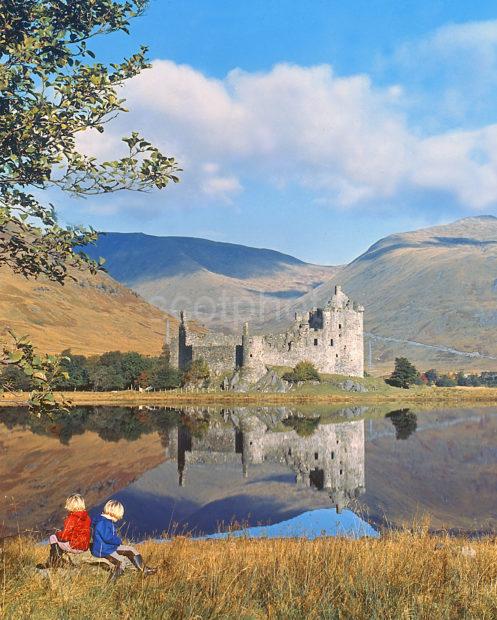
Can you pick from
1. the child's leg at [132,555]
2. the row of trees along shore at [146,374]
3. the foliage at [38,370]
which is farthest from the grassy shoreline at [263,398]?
the foliage at [38,370]

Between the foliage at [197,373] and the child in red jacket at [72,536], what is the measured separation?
226 feet

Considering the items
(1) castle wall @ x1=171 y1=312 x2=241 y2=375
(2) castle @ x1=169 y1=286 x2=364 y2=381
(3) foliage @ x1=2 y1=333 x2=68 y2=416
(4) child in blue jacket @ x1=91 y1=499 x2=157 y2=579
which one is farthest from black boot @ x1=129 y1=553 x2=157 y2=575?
(1) castle wall @ x1=171 y1=312 x2=241 y2=375

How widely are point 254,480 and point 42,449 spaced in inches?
527

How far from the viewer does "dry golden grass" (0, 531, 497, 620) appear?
756 cm

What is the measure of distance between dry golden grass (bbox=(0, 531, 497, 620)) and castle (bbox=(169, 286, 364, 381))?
6668 cm

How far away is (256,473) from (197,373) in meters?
45.9

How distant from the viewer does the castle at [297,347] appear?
78438mm

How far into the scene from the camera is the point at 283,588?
29.5ft

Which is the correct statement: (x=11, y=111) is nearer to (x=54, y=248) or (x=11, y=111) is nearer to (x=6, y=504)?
(x=54, y=248)

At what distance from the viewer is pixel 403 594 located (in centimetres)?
828

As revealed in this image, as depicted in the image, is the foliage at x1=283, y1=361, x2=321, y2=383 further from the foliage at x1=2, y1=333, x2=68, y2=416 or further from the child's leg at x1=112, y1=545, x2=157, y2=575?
the foliage at x1=2, y1=333, x2=68, y2=416

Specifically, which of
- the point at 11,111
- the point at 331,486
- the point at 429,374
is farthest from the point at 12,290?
the point at 11,111

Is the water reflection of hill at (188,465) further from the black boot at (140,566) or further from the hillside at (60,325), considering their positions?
the hillside at (60,325)

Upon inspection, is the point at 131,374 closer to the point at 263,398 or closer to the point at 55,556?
the point at 263,398
